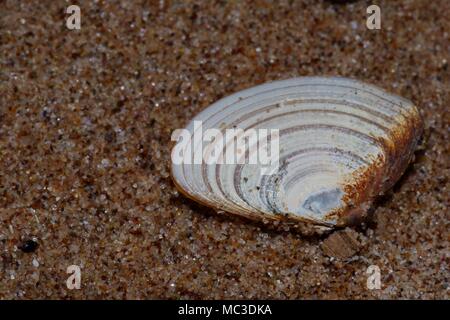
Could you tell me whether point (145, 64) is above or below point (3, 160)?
above

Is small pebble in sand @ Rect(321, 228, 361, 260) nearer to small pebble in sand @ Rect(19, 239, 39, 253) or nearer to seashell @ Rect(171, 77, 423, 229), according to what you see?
seashell @ Rect(171, 77, 423, 229)

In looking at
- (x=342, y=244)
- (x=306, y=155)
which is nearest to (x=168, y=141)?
(x=306, y=155)

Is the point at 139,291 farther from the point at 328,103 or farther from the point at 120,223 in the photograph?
the point at 328,103

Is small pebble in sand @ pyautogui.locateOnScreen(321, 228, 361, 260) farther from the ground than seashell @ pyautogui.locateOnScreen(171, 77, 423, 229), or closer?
closer

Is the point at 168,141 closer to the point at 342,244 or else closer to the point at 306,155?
the point at 306,155

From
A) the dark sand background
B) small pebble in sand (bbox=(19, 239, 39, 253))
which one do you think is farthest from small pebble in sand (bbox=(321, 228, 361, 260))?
small pebble in sand (bbox=(19, 239, 39, 253))
